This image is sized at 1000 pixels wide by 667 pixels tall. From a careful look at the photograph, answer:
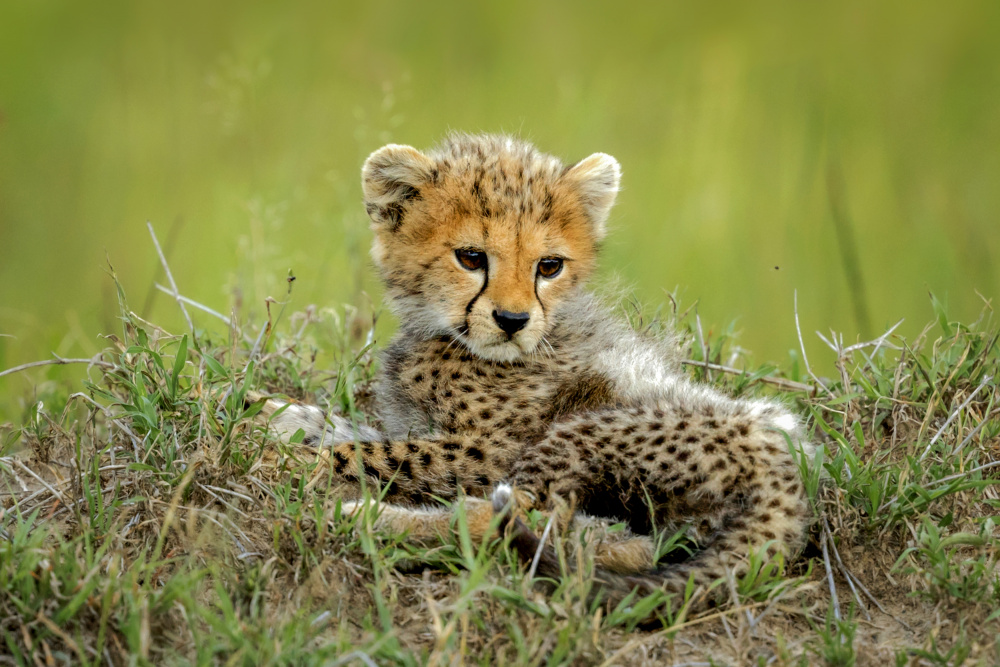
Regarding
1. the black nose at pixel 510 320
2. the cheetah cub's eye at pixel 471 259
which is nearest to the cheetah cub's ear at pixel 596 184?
the cheetah cub's eye at pixel 471 259

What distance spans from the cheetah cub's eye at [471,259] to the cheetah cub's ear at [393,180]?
30cm

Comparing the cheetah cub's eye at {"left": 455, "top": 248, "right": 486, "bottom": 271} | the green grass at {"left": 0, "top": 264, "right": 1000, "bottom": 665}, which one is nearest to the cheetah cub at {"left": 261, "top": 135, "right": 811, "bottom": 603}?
the cheetah cub's eye at {"left": 455, "top": 248, "right": 486, "bottom": 271}

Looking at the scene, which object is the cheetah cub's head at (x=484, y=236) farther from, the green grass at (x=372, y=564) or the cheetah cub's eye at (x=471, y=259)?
the green grass at (x=372, y=564)

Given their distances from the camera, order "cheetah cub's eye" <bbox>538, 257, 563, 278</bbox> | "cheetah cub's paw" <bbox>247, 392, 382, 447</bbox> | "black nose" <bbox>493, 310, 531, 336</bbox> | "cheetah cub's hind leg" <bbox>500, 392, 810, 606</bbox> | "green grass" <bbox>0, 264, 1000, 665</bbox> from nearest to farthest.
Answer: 1. "green grass" <bbox>0, 264, 1000, 665</bbox>
2. "cheetah cub's hind leg" <bbox>500, 392, 810, 606</bbox>
3. "black nose" <bbox>493, 310, 531, 336</bbox>
4. "cheetah cub's eye" <bbox>538, 257, 563, 278</bbox>
5. "cheetah cub's paw" <bbox>247, 392, 382, 447</bbox>

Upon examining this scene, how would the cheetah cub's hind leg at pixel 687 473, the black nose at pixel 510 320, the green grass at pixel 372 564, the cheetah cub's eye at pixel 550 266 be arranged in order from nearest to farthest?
the green grass at pixel 372 564 < the cheetah cub's hind leg at pixel 687 473 < the black nose at pixel 510 320 < the cheetah cub's eye at pixel 550 266

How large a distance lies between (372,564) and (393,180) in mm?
1383

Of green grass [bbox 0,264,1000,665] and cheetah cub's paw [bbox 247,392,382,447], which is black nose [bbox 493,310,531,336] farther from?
cheetah cub's paw [bbox 247,392,382,447]

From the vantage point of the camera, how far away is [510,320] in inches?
117

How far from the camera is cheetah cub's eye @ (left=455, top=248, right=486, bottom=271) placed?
306 centimetres

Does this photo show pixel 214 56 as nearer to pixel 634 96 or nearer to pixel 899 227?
pixel 634 96

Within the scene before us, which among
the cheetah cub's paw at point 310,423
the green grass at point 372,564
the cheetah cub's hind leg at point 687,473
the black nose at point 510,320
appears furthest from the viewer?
the cheetah cub's paw at point 310,423

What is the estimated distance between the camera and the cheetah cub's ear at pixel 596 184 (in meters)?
3.35

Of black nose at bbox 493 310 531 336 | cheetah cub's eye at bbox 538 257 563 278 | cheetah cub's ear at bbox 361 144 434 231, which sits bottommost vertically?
black nose at bbox 493 310 531 336

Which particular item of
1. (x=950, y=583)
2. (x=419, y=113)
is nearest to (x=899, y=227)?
(x=419, y=113)
